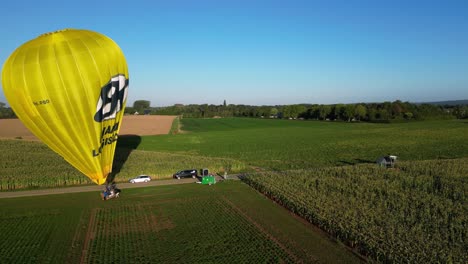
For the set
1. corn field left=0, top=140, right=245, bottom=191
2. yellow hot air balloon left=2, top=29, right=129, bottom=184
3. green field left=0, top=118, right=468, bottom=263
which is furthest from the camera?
corn field left=0, top=140, right=245, bottom=191

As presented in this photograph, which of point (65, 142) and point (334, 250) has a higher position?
point (65, 142)

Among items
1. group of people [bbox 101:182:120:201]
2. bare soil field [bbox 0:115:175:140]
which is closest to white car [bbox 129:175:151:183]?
group of people [bbox 101:182:120:201]

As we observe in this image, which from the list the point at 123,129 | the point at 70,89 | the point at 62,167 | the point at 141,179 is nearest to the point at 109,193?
the point at 141,179

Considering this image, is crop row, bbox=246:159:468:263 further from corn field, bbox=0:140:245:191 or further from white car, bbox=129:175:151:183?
white car, bbox=129:175:151:183

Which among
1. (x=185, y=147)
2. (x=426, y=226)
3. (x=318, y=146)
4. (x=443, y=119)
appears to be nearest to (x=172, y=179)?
(x=426, y=226)

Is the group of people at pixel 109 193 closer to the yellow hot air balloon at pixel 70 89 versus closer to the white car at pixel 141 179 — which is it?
the white car at pixel 141 179

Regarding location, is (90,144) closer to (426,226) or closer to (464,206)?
(426,226)
